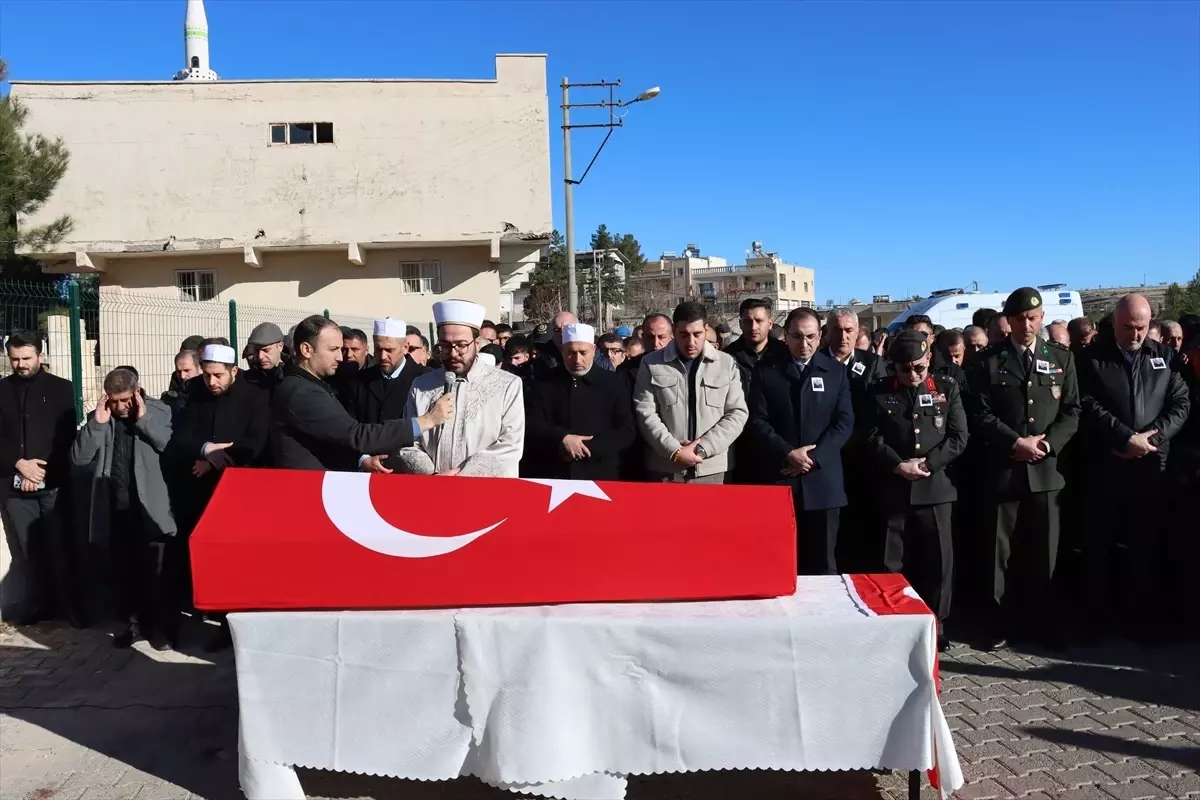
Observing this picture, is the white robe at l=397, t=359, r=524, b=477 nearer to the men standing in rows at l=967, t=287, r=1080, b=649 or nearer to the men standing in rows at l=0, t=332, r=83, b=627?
the men standing in rows at l=967, t=287, r=1080, b=649

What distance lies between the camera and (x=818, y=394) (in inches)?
196

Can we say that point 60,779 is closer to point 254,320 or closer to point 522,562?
point 522,562

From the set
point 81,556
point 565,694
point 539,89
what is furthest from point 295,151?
point 565,694

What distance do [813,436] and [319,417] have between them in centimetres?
267

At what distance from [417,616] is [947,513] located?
10.3 ft

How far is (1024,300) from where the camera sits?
497 centimetres

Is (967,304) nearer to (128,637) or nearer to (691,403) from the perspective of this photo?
(691,403)

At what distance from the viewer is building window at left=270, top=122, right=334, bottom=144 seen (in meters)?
21.0

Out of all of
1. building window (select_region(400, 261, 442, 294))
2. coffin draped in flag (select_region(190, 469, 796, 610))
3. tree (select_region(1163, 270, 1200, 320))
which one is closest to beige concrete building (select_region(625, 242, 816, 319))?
tree (select_region(1163, 270, 1200, 320))

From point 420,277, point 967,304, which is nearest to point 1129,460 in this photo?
point 967,304

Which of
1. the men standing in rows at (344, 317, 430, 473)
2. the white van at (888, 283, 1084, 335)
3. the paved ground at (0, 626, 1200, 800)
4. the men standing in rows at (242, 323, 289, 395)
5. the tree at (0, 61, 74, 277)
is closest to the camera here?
the paved ground at (0, 626, 1200, 800)

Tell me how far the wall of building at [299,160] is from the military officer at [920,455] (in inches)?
645

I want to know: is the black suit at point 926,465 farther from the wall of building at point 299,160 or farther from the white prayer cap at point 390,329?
the wall of building at point 299,160

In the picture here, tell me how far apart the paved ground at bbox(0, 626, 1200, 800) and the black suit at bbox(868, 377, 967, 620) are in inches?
20.7
